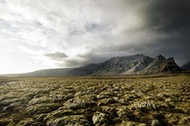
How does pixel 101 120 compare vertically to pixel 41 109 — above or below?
below

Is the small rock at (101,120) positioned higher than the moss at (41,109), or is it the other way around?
the moss at (41,109)

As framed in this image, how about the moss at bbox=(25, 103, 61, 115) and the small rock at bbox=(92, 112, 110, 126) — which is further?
the moss at bbox=(25, 103, 61, 115)

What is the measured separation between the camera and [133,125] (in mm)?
18781

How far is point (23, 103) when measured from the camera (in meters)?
32.0

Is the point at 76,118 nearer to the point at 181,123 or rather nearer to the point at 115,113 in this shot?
the point at 115,113

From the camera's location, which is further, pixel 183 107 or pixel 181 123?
pixel 183 107

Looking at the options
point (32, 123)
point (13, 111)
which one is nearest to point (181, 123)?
point (32, 123)

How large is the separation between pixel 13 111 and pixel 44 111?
22.6 feet

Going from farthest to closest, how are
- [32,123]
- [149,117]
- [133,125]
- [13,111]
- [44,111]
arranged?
[13,111]
[44,111]
[149,117]
[32,123]
[133,125]

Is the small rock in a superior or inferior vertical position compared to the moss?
inferior

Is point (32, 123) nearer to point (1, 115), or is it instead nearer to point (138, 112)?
point (1, 115)

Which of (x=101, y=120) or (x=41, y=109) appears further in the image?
(x=41, y=109)

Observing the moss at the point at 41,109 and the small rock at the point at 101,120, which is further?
the moss at the point at 41,109

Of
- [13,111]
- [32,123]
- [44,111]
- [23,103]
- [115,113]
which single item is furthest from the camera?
[23,103]
